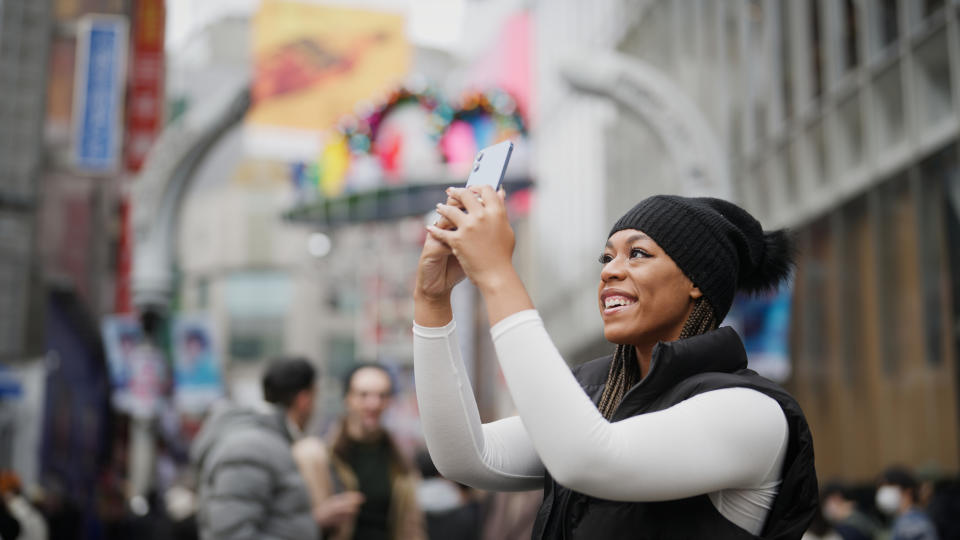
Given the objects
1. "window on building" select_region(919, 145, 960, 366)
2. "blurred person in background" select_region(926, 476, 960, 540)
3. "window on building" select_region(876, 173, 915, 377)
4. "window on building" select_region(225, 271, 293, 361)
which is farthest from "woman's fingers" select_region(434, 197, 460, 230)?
"window on building" select_region(225, 271, 293, 361)

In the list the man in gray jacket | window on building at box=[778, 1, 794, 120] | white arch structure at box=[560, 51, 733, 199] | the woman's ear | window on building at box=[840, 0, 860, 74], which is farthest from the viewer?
window on building at box=[778, 1, 794, 120]

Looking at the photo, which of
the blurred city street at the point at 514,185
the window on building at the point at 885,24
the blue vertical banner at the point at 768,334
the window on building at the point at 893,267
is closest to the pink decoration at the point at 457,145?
the blurred city street at the point at 514,185

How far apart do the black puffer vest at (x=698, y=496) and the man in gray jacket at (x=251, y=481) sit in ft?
9.05

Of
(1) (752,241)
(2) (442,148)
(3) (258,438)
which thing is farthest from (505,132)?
(1) (752,241)

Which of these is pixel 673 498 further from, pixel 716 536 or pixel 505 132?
pixel 505 132

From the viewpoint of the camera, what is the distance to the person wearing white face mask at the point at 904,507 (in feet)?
27.1

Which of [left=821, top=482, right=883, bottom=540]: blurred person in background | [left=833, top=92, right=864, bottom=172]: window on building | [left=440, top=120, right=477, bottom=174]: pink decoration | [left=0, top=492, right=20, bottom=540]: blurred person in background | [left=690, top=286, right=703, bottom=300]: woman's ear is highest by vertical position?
[left=440, top=120, right=477, bottom=174]: pink decoration

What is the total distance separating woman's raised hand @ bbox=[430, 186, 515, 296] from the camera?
2.19 m

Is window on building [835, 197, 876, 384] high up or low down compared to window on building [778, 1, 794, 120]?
down

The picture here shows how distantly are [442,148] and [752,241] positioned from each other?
950 inches

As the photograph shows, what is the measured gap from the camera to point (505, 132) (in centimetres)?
2586

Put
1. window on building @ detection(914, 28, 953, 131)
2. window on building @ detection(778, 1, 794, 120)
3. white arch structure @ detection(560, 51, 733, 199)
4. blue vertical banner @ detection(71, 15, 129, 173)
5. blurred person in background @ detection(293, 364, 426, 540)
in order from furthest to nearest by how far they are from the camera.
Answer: blue vertical banner @ detection(71, 15, 129, 173)
window on building @ detection(778, 1, 794, 120)
window on building @ detection(914, 28, 953, 131)
white arch structure @ detection(560, 51, 733, 199)
blurred person in background @ detection(293, 364, 426, 540)

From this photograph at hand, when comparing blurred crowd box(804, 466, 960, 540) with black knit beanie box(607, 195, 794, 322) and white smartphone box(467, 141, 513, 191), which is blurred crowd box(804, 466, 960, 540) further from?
white smartphone box(467, 141, 513, 191)

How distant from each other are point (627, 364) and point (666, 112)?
8902 millimetres
